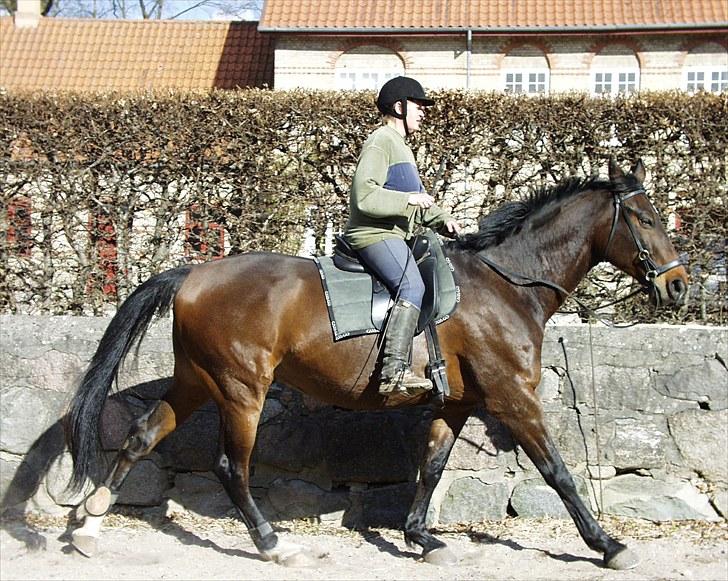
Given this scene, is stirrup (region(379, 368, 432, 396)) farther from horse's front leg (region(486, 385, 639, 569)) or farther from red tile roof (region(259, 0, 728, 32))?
red tile roof (region(259, 0, 728, 32))

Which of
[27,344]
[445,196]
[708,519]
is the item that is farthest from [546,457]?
[27,344]

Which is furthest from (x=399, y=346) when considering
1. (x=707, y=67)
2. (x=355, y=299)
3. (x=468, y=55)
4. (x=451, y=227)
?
(x=707, y=67)

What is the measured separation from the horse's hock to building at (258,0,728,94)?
18.0 m

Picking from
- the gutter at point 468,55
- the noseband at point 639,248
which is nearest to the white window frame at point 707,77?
the gutter at point 468,55

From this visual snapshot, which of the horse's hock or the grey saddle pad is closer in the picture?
the grey saddle pad

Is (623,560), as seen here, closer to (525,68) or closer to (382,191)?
(382,191)

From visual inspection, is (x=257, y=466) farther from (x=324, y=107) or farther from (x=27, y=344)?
(x=324, y=107)

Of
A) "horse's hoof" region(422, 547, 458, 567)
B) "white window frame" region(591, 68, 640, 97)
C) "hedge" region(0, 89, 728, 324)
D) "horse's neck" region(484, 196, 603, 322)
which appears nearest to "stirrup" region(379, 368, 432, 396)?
"horse's neck" region(484, 196, 603, 322)

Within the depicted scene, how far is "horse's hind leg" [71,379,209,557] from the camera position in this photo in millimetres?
5754

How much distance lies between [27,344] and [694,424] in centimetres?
492

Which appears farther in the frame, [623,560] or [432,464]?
[432,464]

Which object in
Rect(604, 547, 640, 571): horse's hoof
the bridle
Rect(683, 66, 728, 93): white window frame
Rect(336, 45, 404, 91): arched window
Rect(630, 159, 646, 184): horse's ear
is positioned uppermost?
Rect(336, 45, 404, 91): arched window

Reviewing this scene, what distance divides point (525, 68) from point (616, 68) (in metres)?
2.42

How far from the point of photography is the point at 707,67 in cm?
2398
